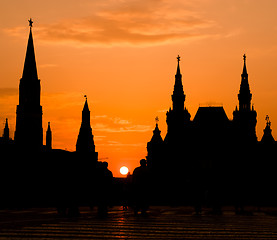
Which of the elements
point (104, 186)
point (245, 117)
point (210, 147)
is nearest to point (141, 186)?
point (104, 186)

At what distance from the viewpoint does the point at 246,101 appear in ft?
388

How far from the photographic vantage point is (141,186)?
24.4 m

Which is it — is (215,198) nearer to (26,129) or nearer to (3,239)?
(3,239)

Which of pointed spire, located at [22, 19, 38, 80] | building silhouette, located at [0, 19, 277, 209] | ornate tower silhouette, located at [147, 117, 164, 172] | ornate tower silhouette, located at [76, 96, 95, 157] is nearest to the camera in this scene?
building silhouette, located at [0, 19, 277, 209]

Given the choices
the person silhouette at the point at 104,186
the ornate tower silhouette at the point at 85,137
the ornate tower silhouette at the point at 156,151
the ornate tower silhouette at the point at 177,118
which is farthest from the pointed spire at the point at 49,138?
the person silhouette at the point at 104,186

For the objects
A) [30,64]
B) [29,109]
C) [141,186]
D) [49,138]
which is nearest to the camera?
[141,186]

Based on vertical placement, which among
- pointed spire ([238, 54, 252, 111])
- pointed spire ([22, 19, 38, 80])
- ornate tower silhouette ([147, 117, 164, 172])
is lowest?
ornate tower silhouette ([147, 117, 164, 172])

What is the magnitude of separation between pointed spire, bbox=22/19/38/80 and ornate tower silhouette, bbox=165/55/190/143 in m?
25.1

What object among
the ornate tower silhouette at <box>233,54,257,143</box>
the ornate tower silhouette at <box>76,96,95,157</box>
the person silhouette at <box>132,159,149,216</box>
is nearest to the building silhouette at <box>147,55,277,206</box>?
the ornate tower silhouette at <box>233,54,257,143</box>

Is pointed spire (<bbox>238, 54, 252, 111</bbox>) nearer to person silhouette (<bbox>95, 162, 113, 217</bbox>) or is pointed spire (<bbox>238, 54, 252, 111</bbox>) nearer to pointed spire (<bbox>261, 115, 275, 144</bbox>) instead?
pointed spire (<bbox>261, 115, 275, 144</bbox>)

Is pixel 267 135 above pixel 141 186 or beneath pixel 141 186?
above

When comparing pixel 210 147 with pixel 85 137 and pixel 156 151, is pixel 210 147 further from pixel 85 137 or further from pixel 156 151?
pixel 85 137

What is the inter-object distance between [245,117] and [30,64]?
37881mm

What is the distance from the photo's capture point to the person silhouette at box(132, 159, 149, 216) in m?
23.9
